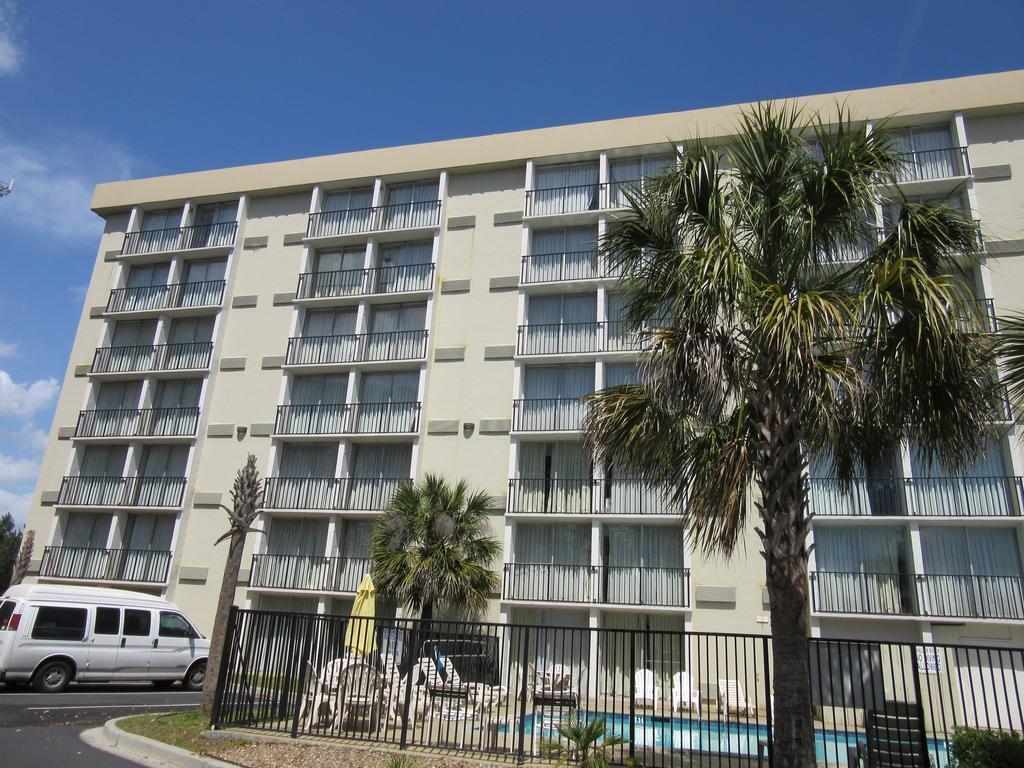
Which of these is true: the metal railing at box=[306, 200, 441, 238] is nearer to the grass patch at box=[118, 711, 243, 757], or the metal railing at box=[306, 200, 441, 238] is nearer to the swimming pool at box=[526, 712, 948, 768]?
the swimming pool at box=[526, 712, 948, 768]

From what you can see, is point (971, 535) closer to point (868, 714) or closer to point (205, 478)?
point (868, 714)

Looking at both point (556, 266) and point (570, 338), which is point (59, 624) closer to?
point (570, 338)

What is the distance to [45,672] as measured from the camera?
15.4 metres

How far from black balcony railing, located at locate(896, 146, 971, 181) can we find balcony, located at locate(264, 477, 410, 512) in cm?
1908

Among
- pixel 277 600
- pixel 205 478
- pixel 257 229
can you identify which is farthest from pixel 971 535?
pixel 257 229

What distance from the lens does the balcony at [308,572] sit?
2425 centimetres

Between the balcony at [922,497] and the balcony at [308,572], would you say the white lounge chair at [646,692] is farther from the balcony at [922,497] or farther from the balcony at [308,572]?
the balcony at [308,572]

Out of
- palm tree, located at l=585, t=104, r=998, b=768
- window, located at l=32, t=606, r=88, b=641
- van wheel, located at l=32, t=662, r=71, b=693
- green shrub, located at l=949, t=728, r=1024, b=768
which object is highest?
palm tree, located at l=585, t=104, r=998, b=768

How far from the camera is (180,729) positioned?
36.6 ft

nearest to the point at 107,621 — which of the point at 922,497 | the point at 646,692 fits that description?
the point at 646,692

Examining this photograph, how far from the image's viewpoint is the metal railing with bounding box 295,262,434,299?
2725 cm

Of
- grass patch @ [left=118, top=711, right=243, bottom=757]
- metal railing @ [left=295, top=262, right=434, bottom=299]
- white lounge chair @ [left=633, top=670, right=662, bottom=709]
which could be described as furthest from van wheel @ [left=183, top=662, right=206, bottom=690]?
metal railing @ [left=295, top=262, right=434, bottom=299]

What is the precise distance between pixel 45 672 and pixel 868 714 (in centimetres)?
1540

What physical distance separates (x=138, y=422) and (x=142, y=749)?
20.6 metres
